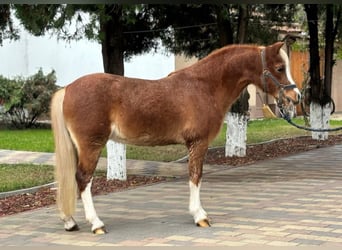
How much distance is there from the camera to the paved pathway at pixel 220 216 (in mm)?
6094

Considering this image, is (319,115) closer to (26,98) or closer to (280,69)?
(26,98)

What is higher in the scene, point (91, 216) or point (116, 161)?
point (91, 216)

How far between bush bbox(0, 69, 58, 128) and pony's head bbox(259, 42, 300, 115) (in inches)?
523

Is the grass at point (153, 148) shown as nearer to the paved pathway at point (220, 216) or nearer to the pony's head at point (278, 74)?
the paved pathway at point (220, 216)

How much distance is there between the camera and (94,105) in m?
6.41

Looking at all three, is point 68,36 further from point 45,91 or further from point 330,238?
point 45,91

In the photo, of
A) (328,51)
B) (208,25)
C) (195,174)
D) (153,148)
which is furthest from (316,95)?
(195,174)

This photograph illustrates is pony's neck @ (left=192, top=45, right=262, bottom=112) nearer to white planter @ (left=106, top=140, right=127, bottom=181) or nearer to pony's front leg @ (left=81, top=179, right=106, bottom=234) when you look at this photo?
pony's front leg @ (left=81, top=179, right=106, bottom=234)

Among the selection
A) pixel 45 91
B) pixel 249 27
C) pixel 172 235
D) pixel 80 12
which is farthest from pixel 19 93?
pixel 172 235

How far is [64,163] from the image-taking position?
6527mm

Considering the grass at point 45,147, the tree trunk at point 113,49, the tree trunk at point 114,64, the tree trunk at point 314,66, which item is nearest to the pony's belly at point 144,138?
the grass at point 45,147

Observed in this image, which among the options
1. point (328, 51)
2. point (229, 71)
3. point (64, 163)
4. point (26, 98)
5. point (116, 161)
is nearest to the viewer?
point (64, 163)

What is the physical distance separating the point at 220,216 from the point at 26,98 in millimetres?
13674

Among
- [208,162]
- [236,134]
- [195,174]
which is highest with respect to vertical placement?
[195,174]
